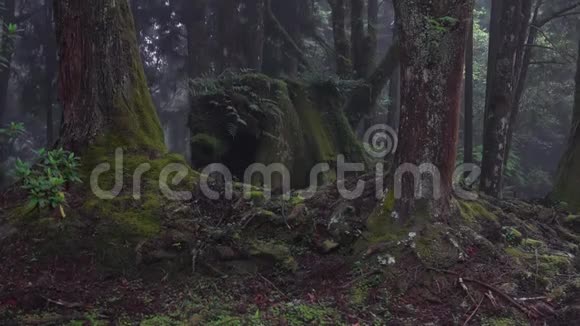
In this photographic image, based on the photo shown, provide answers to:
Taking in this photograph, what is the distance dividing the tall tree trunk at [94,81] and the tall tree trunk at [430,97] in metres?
3.18

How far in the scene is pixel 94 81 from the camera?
20.9 feet

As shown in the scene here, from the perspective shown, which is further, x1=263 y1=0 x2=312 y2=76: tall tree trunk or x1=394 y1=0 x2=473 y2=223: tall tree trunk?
x1=263 y1=0 x2=312 y2=76: tall tree trunk

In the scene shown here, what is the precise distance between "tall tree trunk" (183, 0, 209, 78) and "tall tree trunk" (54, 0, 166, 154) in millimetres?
10711

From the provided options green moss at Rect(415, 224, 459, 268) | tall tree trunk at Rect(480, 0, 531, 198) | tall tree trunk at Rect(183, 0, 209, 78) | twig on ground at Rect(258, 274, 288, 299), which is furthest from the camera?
tall tree trunk at Rect(183, 0, 209, 78)

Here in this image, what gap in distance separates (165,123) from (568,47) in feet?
65.0

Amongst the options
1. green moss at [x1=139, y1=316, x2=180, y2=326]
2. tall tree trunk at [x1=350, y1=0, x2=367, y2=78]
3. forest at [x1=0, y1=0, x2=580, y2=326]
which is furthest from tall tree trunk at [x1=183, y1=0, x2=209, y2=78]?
green moss at [x1=139, y1=316, x2=180, y2=326]

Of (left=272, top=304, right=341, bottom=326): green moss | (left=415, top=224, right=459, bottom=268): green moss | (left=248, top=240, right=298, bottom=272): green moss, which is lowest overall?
(left=272, top=304, right=341, bottom=326): green moss

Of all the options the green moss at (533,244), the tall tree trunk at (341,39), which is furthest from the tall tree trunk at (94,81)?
the tall tree trunk at (341,39)

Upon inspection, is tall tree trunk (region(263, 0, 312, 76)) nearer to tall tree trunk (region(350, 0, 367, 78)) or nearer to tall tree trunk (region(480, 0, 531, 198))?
tall tree trunk (region(350, 0, 367, 78))

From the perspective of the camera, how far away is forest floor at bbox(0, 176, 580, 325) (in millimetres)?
4723

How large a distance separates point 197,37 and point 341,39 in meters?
5.60

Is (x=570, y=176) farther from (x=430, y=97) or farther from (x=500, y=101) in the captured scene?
(x=430, y=97)

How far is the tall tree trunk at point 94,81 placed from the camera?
6316 mm

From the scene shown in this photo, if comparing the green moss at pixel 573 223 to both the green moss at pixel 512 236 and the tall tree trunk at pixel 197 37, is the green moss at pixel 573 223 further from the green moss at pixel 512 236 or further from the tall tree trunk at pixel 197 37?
the tall tree trunk at pixel 197 37
